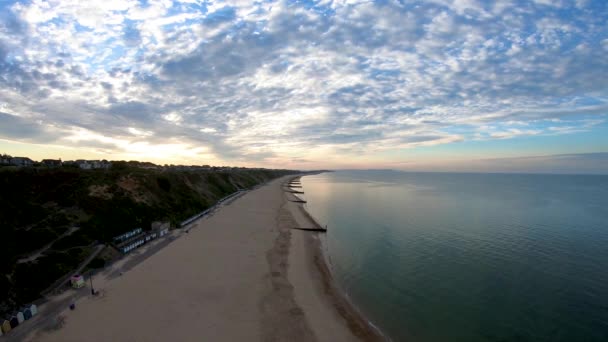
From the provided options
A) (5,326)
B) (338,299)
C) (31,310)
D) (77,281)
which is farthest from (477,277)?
(5,326)

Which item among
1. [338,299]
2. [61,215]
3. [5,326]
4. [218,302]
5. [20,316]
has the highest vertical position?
[61,215]

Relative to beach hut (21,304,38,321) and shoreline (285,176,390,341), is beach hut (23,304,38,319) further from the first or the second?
shoreline (285,176,390,341)

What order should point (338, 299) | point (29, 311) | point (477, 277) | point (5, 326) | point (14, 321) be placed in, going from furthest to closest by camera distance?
1. point (477, 277)
2. point (338, 299)
3. point (29, 311)
4. point (14, 321)
5. point (5, 326)

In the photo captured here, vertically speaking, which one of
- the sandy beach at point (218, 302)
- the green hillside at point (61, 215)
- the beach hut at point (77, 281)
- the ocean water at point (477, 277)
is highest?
the green hillside at point (61, 215)

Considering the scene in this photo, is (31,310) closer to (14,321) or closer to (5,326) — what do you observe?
(14,321)

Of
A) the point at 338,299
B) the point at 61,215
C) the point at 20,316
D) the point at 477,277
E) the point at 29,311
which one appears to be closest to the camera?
the point at 20,316

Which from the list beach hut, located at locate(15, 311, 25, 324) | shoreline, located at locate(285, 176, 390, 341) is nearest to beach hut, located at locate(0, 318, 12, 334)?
beach hut, located at locate(15, 311, 25, 324)

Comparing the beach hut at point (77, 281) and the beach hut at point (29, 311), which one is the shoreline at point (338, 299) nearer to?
the beach hut at point (77, 281)

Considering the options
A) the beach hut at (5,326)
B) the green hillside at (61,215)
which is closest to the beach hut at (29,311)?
the beach hut at (5,326)
